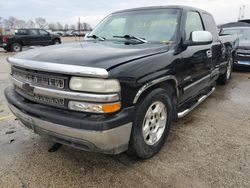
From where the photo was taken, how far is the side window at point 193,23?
139 inches

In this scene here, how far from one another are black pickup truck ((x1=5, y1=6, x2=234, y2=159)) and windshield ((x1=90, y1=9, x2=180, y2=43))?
1 centimetres

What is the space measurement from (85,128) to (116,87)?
0.45 metres

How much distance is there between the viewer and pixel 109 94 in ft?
6.77

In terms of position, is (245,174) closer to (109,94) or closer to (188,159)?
(188,159)

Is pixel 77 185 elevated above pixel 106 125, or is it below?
below

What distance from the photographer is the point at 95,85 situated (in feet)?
6.79

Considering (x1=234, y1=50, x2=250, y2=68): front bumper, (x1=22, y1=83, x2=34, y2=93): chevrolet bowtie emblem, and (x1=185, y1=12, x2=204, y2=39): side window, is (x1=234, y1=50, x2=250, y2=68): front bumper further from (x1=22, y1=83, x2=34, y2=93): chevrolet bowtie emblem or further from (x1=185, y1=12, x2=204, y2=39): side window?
(x1=22, y1=83, x2=34, y2=93): chevrolet bowtie emblem

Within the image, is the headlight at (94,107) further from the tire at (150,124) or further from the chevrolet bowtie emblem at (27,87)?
the chevrolet bowtie emblem at (27,87)

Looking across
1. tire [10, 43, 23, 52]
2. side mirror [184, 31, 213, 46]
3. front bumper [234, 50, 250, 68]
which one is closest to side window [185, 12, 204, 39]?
side mirror [184, 31, 213, 46]

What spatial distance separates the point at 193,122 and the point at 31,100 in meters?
2.58

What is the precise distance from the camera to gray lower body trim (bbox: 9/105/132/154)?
6.81ft

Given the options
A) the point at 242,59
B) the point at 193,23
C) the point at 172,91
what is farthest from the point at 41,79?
the point at 242,59

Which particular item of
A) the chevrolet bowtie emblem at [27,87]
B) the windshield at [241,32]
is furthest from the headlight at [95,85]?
the windshield at [241,32]

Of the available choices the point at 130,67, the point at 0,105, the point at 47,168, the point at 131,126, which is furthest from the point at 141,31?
the point at 0,105
